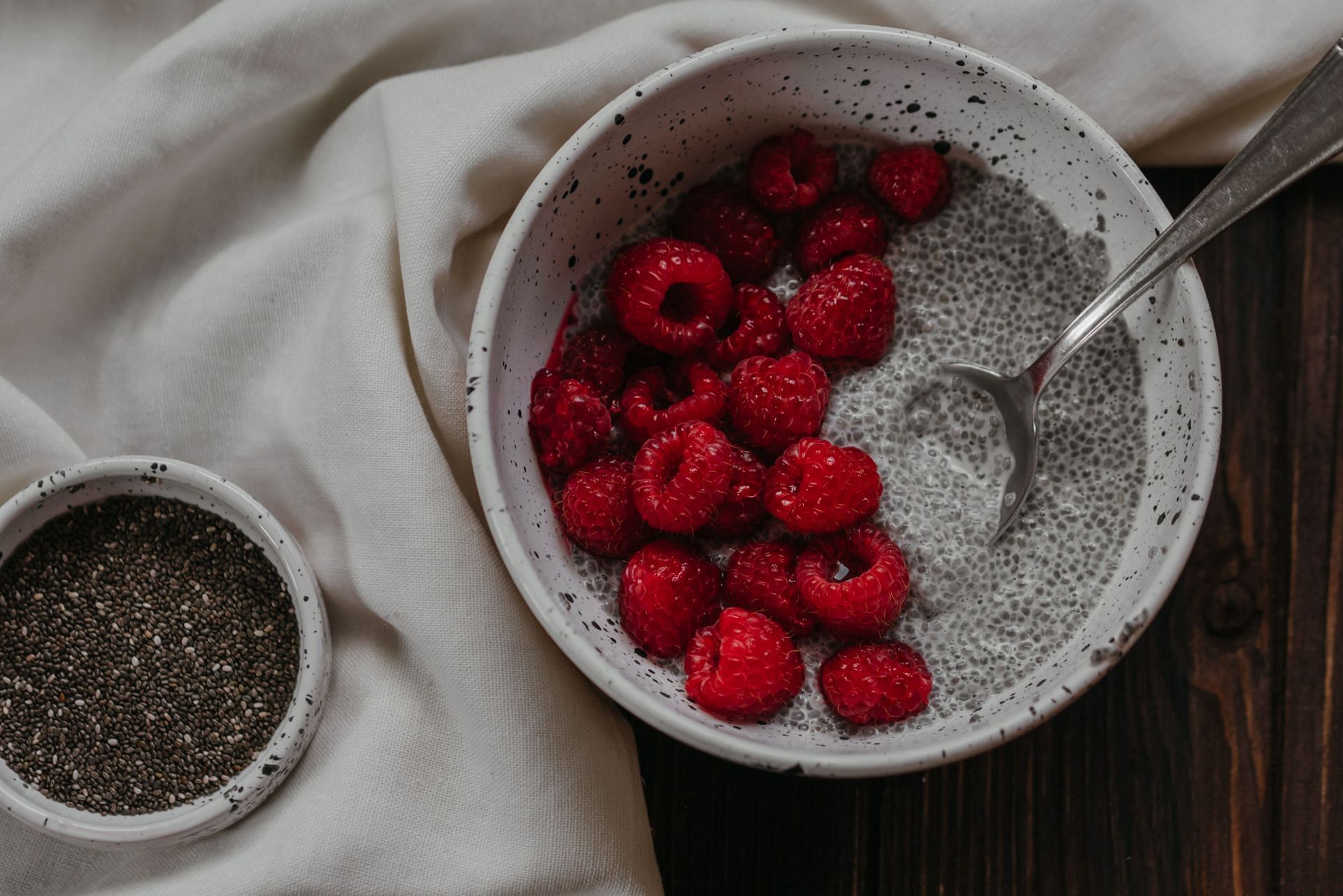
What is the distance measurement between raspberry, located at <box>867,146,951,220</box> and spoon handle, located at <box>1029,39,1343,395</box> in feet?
0.60

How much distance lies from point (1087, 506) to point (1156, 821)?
39cm

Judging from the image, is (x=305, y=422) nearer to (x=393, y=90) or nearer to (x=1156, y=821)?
(x=393, y=90)

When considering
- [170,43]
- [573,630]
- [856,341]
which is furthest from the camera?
[170,43]

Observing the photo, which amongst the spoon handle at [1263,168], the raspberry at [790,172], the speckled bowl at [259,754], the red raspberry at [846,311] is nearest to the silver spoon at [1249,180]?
the spoon handle at [1263,168]

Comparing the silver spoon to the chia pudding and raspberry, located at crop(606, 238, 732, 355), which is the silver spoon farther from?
raspberry, located at crop(606, 238, 732, 355)

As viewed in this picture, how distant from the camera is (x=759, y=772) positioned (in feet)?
3.57

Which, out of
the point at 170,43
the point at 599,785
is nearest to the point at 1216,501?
the point at 599,785

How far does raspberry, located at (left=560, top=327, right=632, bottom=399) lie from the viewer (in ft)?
3.13

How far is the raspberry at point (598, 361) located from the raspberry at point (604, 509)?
0.07 meters

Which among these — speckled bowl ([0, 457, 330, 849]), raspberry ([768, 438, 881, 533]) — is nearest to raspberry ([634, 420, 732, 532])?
raspberry ([768, 438, 881, 533])

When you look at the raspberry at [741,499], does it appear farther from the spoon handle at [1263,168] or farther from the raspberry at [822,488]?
the spoon handle at [1263,168]

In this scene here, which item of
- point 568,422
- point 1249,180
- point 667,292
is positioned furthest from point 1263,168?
point 568,422

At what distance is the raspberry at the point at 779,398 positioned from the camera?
0.90m

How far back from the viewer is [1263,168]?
0.87 m
